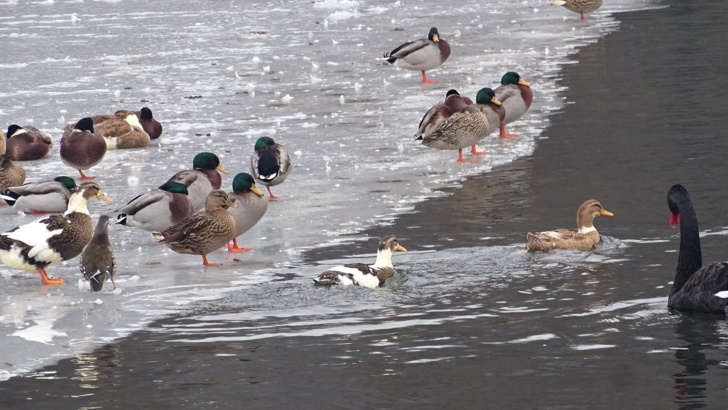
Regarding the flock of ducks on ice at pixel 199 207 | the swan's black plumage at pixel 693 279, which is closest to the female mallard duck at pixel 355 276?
the flock of ducks on ice at pixel 199 207

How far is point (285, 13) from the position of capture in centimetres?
3241

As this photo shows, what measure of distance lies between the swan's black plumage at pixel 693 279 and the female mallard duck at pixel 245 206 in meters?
4.37

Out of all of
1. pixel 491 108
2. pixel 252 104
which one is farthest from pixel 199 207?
pixel 252 104

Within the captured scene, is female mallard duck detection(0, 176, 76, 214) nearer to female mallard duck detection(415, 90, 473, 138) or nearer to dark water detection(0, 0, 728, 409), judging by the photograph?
dark water detection(0, 0, 728, 409)

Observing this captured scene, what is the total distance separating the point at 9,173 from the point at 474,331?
799cm

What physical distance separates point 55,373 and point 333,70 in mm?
15518

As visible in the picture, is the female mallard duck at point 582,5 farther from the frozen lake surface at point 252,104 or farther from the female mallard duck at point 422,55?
the female mallard duck at point 422,55

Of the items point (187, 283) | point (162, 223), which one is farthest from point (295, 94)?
point (187, 283)

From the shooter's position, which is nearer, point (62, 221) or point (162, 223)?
point (62, 221)

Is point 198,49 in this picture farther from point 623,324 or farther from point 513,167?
point 623,324

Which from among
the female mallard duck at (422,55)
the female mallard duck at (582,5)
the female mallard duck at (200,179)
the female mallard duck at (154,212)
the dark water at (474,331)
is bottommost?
the dark water at (474,331)

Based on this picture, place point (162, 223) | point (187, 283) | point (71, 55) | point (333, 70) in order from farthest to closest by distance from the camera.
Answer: point (71, 55) < point (333, 70) < point (162, 223) < point (187, 283)

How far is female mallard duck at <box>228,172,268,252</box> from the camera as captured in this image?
40.7 feet

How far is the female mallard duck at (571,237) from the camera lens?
36.7 ft
